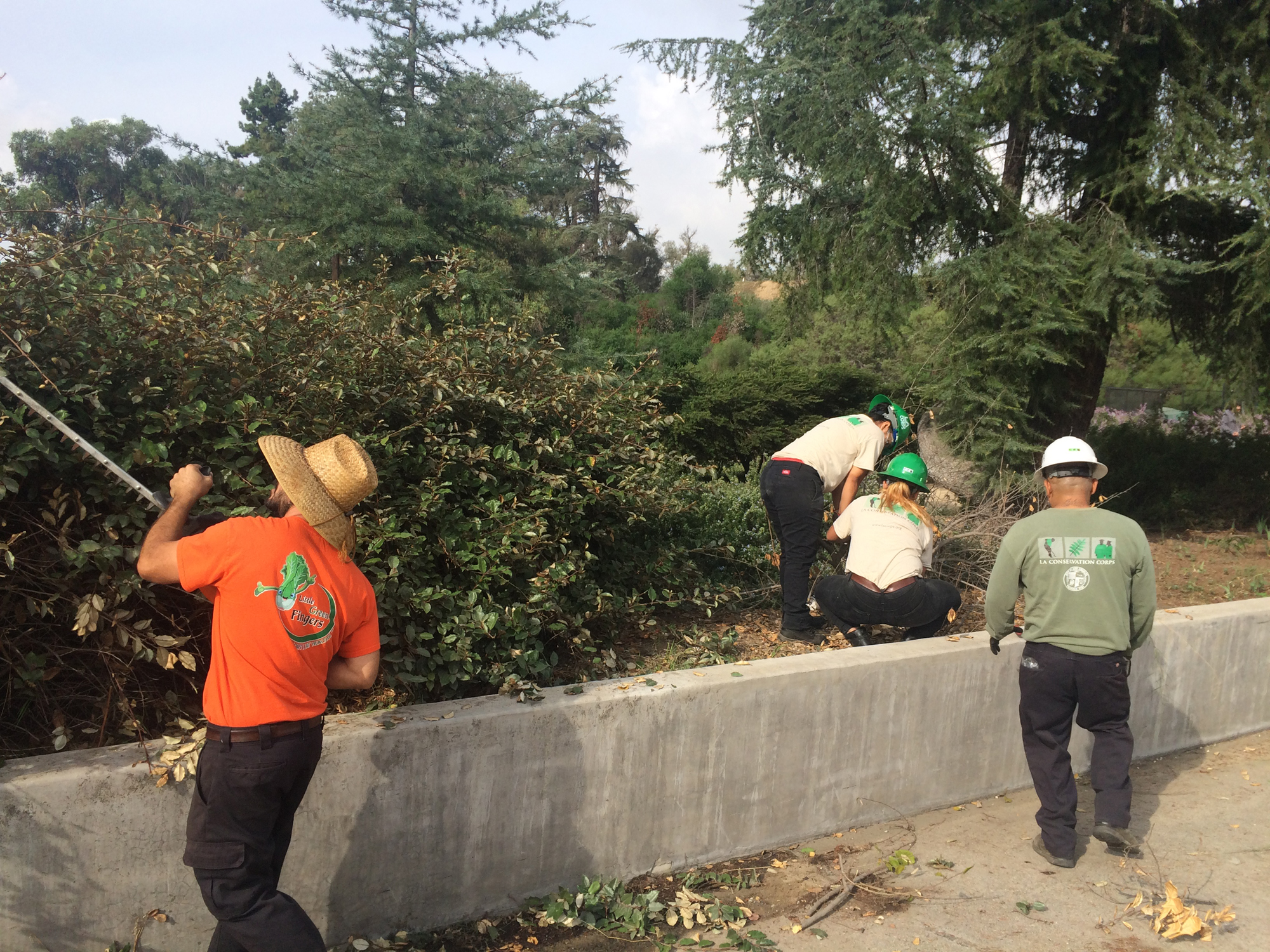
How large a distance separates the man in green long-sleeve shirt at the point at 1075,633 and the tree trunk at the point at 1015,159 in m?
6.94

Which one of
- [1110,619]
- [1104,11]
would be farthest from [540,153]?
[1110,619]

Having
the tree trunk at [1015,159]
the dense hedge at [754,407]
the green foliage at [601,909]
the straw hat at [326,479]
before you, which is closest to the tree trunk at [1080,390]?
the tree trunk at [1015,159]

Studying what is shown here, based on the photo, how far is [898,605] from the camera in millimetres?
5203

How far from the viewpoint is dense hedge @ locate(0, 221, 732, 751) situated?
10.7ft

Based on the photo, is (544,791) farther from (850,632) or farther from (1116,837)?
(1116,837)

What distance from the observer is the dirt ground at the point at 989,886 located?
365cm

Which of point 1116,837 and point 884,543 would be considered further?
point 884,543

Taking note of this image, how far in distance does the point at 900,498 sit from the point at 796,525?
0.60m

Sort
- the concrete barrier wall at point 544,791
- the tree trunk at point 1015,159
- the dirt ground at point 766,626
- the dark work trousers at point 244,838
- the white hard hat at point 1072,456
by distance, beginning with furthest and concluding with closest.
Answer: the tree trunk at point 1015,159 → the dirt ground at point 766,626 → the white hard hat at point 1072,456 → the concrete barrier wall at point 544,791 → the dark work trousers at point 244,838

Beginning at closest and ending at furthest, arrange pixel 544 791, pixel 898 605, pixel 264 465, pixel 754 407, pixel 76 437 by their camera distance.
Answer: pixel 76 437 < pixel 544 791 < pixel 264 465 < pixel 898 605 < pixel 754 407

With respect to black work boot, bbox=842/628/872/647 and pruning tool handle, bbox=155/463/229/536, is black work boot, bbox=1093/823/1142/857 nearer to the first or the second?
black work boot, bbox=842/628/872/647

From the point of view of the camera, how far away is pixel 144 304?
370cm

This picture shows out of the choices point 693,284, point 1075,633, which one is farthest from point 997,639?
point 693,284

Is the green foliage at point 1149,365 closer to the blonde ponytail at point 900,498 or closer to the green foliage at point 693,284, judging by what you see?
the green foliage at point 693,284
